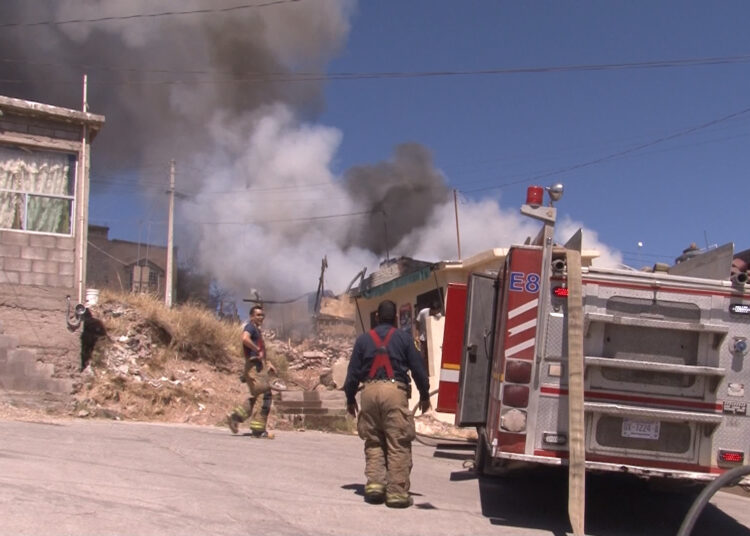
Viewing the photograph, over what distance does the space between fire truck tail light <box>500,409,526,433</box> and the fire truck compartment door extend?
1.46 metres

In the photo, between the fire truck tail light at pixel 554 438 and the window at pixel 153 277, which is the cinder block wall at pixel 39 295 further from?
the window at pixel 153 277

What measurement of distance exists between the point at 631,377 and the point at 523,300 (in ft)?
Result: 3.05

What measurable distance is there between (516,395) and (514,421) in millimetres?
181

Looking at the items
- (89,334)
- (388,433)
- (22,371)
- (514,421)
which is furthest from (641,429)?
(89,334)

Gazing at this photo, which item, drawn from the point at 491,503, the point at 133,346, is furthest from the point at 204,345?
the point at 491,503

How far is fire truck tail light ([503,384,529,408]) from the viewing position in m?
6.02

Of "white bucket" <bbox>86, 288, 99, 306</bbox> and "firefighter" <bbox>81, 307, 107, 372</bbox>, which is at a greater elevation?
"white bucket" <bbox>86, 288, 99, 306</bbox>

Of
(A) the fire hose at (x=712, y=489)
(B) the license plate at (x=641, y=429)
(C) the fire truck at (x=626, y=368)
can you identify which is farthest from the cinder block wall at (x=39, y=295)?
(A) the fire hose at (x=712, y=489)

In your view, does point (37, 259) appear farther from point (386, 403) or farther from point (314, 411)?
point (386, 403)

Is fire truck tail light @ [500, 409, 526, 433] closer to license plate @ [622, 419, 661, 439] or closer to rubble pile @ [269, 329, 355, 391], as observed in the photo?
license plate @ [622, 419, 661, 439]

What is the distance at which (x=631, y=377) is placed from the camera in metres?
6.07

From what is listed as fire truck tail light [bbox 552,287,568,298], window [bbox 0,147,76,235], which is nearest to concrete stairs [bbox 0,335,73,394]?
Answer: window [bbox 0,147,76,235]

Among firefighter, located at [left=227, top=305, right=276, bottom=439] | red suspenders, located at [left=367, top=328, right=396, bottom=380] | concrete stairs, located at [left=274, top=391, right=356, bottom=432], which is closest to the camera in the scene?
red suspenders, located at [left=367, top=328, right=396, bottom=380]

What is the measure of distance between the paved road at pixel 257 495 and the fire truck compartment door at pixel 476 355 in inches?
28.4
